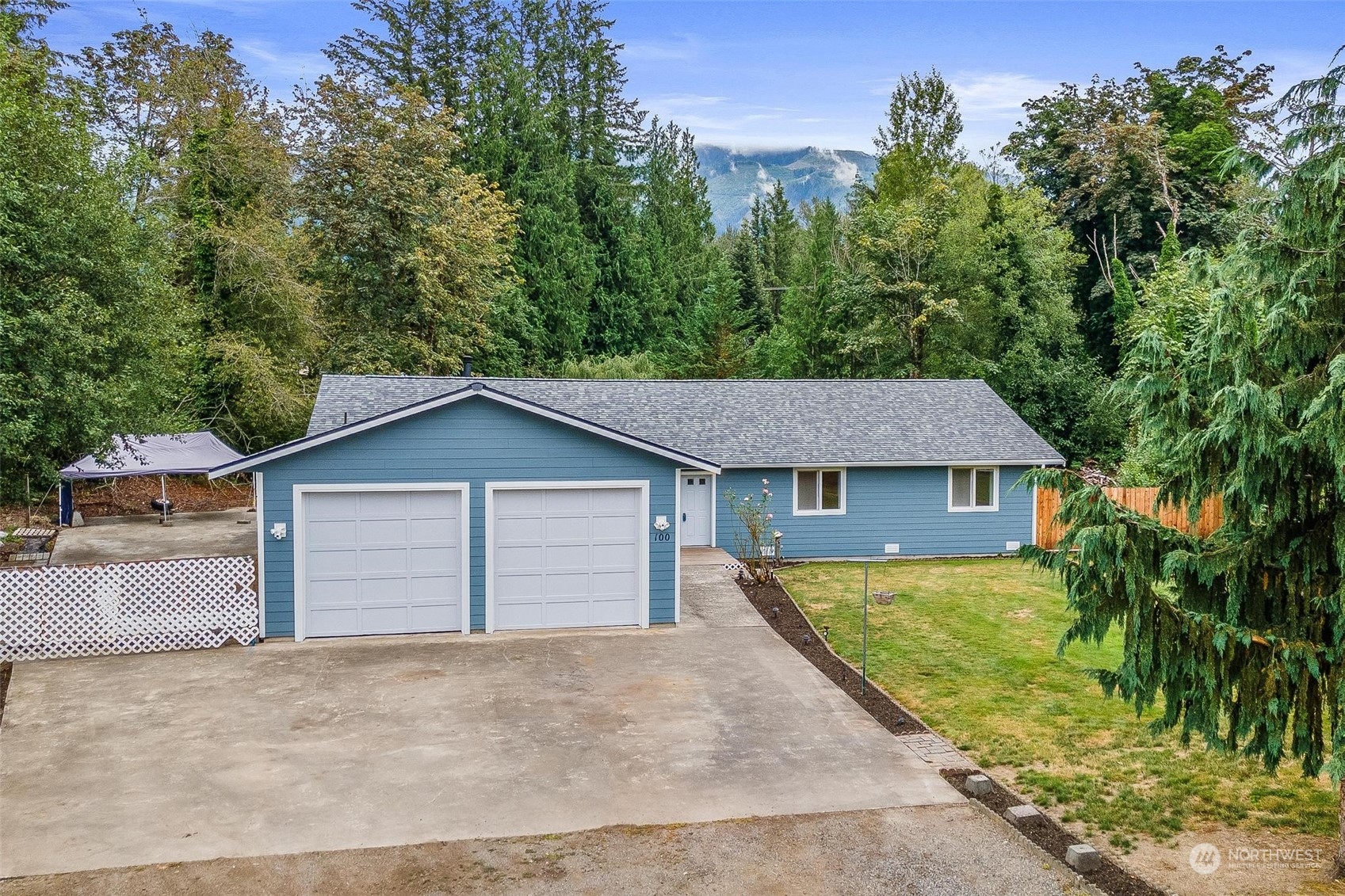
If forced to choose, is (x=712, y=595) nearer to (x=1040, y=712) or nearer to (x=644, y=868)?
(x=1040, y=712)

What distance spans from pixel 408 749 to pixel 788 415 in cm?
1287

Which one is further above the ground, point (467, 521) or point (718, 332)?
point (718, 332)

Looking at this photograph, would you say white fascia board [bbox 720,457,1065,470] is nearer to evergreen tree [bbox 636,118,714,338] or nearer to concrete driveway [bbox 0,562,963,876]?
concrete driveway [bbox 0,562,963,876]

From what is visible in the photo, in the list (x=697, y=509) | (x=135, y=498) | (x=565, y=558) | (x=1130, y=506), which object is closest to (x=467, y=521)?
(x=565, y=558)

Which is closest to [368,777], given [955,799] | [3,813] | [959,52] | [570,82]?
[3,813]

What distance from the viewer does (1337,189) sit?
227 inches

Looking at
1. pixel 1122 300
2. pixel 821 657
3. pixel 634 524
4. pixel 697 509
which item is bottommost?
pixel 821 657

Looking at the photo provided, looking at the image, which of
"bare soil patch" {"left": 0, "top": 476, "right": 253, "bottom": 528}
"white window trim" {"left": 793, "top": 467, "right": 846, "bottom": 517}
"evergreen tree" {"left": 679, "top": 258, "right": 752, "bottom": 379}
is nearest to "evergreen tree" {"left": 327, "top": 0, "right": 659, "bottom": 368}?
"evergreen tree" {"left": 679, "top": 258, "right": 752, "bottom": 379}

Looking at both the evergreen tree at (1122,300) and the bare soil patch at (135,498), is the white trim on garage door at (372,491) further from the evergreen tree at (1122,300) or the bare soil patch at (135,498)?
the evergreen tree at (1122,300)

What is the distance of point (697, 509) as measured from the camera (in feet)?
60.3

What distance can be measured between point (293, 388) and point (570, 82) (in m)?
20.8

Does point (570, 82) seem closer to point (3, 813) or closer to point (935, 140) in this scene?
point (935, 140)

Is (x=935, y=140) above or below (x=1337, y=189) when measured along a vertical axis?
above

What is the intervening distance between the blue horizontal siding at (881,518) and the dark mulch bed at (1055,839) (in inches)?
414
